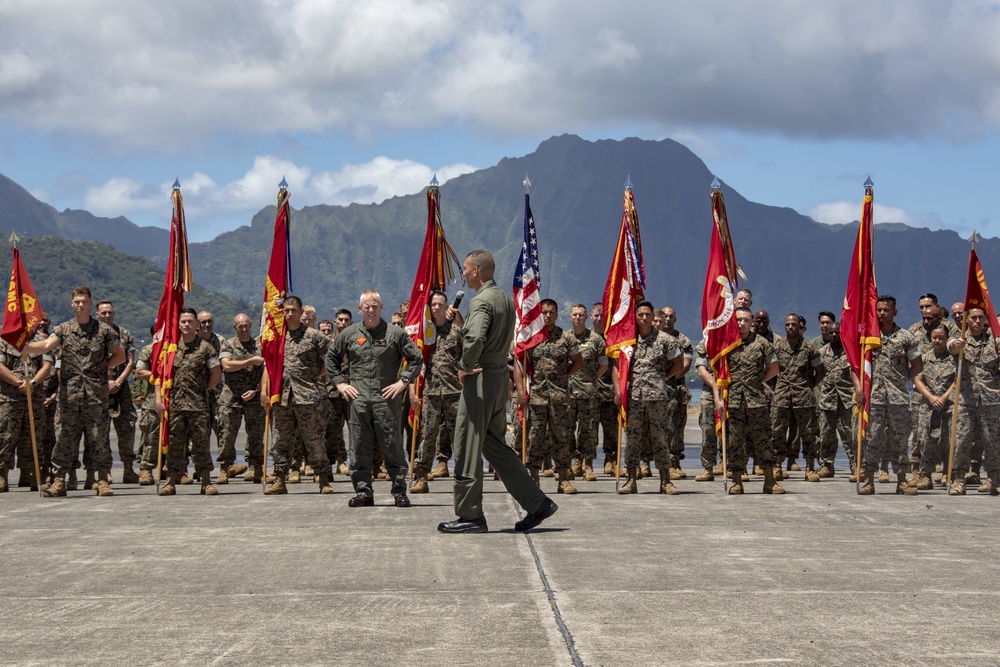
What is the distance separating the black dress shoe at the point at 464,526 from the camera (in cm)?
1008

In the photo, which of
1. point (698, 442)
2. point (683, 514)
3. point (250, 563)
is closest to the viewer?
point (250, 563)

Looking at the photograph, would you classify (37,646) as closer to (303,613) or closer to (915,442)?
(303,613)

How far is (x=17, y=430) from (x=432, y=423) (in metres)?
4.91

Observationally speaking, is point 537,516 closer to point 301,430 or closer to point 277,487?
point 301,430

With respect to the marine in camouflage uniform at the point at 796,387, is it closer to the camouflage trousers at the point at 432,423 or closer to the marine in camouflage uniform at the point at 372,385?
the camouflage trousers at the point at 432,423

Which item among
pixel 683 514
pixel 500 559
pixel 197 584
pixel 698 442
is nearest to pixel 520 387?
pixel 683 514

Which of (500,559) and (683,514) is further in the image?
(683,514)

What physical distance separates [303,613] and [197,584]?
123cm

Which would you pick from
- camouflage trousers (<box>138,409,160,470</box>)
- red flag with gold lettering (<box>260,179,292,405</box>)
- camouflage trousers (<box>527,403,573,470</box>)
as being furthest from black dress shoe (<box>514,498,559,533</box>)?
camouflage trousers (<box>138,409,160,470</box>)

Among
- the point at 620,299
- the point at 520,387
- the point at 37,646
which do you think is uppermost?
the point at 620,299

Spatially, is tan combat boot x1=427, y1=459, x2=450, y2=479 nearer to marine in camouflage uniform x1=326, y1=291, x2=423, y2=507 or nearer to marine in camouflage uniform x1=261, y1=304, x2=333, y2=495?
marine in camouflage uniform x1=261, y1=304, x2=333, y2=495

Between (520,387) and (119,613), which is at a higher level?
(520,387)

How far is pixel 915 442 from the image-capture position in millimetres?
16281

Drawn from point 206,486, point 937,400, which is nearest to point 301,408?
point 206,486
